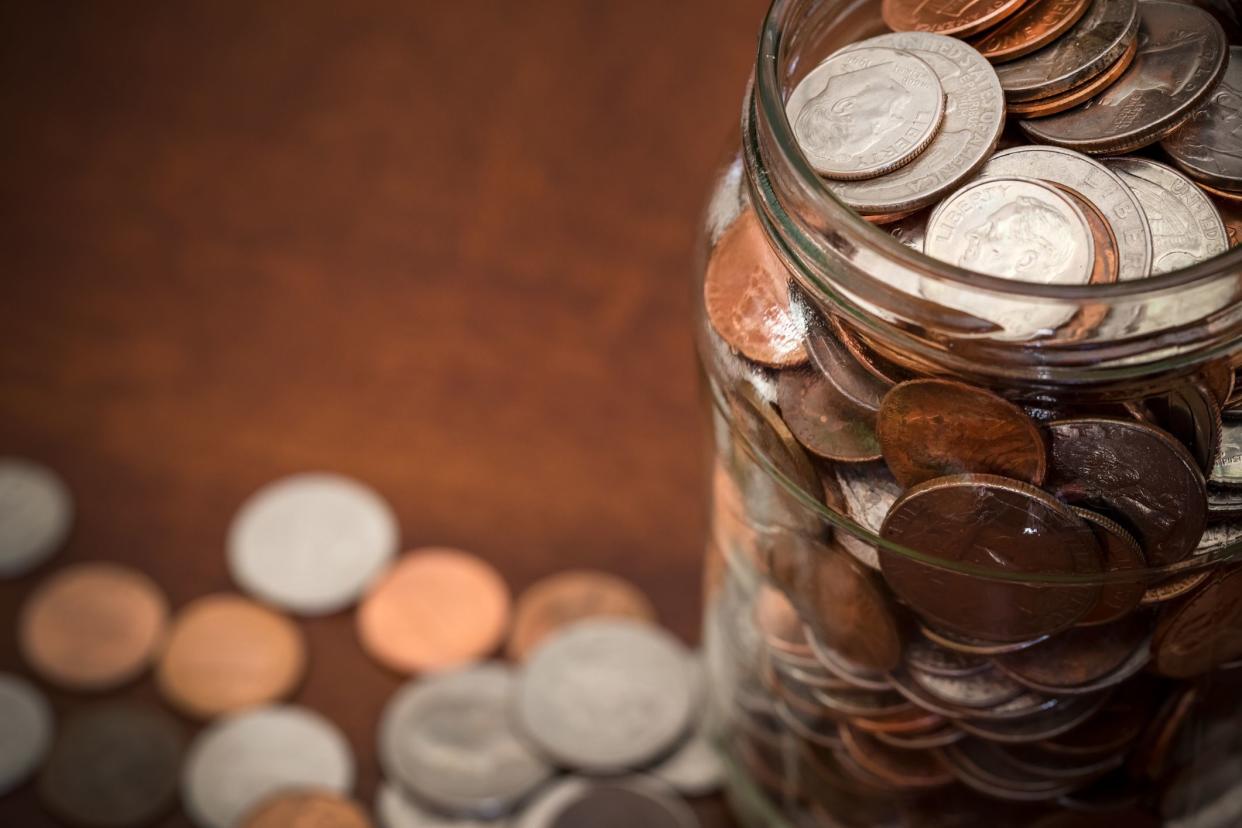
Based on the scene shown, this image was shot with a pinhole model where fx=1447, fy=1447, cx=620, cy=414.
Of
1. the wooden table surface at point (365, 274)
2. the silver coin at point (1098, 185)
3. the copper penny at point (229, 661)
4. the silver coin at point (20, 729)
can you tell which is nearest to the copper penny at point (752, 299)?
the silver coin at point (1098, 185)

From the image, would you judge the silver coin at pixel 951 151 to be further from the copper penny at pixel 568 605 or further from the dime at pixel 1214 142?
the copper penny at pixel 568 605

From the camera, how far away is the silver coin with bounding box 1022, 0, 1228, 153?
0.60m

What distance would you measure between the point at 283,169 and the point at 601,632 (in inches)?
18.9

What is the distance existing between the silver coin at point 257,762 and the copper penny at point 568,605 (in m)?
0.14

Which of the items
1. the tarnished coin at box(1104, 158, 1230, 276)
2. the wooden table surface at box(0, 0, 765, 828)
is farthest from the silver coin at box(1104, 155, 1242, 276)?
the wooden table surface at box(0, 0, 765, 828)

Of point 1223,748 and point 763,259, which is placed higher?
point 763,259

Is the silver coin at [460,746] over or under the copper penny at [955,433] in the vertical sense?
under

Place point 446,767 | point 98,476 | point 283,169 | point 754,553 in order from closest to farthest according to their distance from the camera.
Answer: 1. point 754,553
2. point 446,767
3. point 98,476
4. point 283,169

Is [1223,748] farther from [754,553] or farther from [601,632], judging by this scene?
[601,632]

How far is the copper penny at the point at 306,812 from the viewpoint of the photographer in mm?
947

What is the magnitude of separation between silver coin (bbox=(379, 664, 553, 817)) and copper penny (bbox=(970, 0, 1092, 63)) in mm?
570

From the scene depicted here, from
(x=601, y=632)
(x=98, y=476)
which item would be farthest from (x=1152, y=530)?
(x=98, y=476)

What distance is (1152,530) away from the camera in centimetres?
58

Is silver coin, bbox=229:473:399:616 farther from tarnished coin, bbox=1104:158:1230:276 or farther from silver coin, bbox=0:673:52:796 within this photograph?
tarnished coin, bbox=1104:158:1230:276
